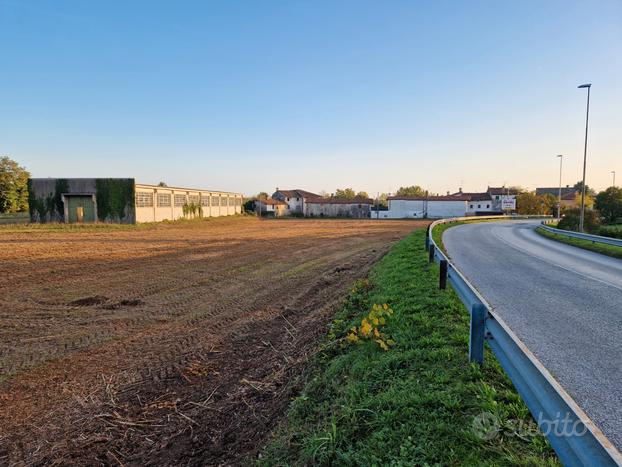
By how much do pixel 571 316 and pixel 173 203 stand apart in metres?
43.0

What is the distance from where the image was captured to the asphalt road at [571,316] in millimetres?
3541

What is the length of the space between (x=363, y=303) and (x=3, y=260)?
15622 millimetres

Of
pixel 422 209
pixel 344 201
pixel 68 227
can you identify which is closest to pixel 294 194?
pixel 344 201

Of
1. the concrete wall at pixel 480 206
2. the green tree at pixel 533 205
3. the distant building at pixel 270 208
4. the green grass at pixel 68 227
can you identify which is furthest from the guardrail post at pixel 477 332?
the concrete wall at pixel 480 206

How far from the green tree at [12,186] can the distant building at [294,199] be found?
2123 inches

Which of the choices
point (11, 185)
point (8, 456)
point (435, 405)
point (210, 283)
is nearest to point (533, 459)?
point (435, 405)

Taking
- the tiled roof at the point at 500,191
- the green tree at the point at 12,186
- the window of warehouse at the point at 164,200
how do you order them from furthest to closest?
the tiled roof at the point at 500,191 < the green tree at the point at 12,186 < the window of warehouse at the point at 164,200

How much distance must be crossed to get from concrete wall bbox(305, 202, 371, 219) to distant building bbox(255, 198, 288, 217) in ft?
20.0

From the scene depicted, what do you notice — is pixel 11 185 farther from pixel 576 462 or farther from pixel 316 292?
pixel 576 462

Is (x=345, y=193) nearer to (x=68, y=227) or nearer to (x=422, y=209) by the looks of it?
(x=422, y=209)

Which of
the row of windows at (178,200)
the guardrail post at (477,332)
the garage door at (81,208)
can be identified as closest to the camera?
the guardrail post at (477,332)

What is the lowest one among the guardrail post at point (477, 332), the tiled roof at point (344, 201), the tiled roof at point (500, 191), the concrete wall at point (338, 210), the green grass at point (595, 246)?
the green grass at point (595, 246)

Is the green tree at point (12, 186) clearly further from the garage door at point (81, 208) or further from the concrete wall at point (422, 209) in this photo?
the concrete wall at point (422, 209)

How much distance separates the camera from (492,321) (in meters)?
3.53
